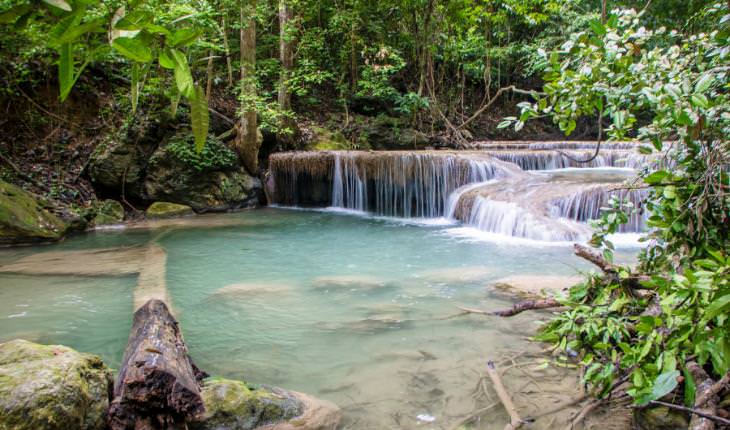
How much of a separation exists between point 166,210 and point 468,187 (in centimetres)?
703

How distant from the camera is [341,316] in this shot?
15.1ft

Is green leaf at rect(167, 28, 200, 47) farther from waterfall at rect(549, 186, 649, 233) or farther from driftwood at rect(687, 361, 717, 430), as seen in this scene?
waterfall at rect(549, 186, 649, 233)

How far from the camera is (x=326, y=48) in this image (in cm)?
1667

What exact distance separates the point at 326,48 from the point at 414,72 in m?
4.01

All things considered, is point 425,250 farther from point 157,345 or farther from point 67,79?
point 67,79

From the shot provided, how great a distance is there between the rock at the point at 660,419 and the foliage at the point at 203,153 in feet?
35.3

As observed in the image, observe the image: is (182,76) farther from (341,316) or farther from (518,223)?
(518,223)

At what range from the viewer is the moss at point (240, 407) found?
265cm

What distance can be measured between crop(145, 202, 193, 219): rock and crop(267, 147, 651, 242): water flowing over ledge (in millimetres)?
2495

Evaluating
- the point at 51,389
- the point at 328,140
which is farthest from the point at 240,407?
the point at 328,140

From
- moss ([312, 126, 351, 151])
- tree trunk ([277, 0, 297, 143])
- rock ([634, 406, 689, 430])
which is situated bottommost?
rock ([634, 406, 689, 430])

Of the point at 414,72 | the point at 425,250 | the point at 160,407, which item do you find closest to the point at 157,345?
the point at 160,407

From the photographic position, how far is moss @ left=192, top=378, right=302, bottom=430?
2.65 meters

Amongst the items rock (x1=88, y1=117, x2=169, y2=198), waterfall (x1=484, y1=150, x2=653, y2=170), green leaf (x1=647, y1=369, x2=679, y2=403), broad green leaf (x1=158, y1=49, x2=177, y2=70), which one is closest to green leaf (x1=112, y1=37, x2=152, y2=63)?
broad green leaf (x1=158, y1=49, x2=177, y2=70)
